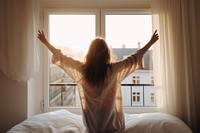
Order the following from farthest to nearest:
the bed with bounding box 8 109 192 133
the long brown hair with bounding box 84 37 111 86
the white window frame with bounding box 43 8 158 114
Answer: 1. the white window frame with bounding box 43 8 158 114
2. the bed with bounding box 8 109 192 133
3. the long brown hair with bounding box 84 37 111 86

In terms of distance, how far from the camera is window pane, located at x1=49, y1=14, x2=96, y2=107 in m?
2.32

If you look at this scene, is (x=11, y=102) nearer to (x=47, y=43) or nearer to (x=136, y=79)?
(x=47, y=43)

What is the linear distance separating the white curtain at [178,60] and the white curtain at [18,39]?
1.32 meters

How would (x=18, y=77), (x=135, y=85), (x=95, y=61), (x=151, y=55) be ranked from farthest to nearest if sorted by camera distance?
1. (x=135, y=85)
2. (x=151, y=55)
3. (x=18, y=77)
4. (x=95, y=61)

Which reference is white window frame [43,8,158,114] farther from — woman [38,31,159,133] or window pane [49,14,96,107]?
woman [38,31,159,133]

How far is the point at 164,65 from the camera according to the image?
6.84 feet

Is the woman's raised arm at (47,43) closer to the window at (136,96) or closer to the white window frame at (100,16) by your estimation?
the white window frame at (100,16)

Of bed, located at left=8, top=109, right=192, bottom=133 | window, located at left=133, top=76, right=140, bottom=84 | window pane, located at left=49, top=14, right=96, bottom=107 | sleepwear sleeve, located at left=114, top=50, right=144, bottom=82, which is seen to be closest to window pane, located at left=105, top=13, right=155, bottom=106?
window, located at left=133, top=76, right=140, bottom=84

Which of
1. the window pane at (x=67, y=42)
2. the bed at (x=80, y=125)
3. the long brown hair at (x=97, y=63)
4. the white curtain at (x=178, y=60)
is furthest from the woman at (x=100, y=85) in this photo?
the window pane at (x=67, y=42)

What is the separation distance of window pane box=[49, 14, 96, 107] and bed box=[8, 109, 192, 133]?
0.55m

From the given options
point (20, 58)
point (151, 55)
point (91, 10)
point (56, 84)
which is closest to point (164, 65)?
point (151, 55)

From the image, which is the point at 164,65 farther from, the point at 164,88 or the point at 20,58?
the point at 20,58

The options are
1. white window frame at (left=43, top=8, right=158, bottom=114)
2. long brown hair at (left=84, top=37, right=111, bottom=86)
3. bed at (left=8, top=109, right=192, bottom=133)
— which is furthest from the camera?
white window frame at (left=43, top=8, right=158, bottom=114)

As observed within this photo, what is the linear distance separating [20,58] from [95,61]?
34.8 inches
